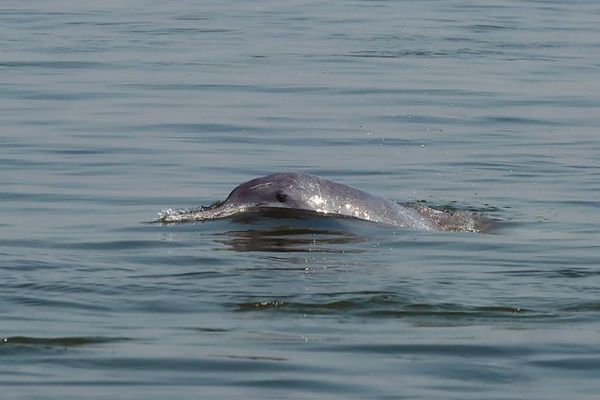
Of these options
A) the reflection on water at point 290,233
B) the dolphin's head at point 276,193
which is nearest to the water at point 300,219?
the reflection on water at point 290,233

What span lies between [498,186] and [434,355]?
6603 millimetres

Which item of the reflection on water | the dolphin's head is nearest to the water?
the reflection on water

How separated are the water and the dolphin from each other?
0.62 ft

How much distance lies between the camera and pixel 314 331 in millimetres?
8188

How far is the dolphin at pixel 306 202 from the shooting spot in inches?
455

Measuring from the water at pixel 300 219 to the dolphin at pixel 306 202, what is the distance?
0.19 meters

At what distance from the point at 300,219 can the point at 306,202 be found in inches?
6.0

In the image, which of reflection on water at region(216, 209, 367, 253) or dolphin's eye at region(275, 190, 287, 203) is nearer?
reflection on water at region(216, 209, 367, 253)

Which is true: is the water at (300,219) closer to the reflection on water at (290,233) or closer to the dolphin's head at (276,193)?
the reflection on water at (290,233)

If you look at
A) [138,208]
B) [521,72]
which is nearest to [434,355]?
Answer: [138,208]

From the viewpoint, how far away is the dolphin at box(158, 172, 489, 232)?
1155cm

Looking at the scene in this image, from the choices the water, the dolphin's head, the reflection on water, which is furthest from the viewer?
the dolphin's head

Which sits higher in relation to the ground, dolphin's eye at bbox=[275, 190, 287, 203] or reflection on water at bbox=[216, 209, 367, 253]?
dolphin's eye at bbox=[275, 190, 287, 203]

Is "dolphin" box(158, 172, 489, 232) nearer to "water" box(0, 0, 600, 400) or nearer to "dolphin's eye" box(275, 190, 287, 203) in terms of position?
"dolphin's eye" box(275, 190, 287, 203)
